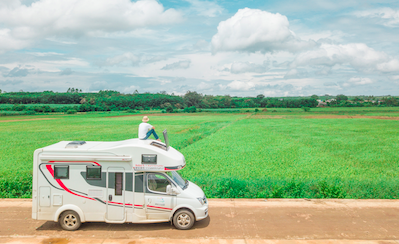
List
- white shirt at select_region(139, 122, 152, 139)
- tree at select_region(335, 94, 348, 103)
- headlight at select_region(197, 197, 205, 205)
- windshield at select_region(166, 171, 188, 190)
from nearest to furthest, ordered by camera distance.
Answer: headlight at select_region(197, 197, 205, 205) < windshield at select_region(166, 171, 188, 190) < white shirt at select_region(139, 122, 152, 139) < tree at select_region(335, 94, 348, 103)

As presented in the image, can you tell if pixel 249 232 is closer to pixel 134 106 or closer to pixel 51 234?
pixel 51 234

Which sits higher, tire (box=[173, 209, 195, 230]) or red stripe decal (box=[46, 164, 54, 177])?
red stripe decal (box=[46, 164, 54, 177])

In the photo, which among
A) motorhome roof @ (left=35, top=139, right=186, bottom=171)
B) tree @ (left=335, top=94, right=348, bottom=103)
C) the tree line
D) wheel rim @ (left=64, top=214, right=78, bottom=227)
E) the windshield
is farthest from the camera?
tree @ (left=335, top=94, right=348, bottom=103)

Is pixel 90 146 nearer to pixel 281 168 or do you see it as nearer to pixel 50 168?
pixel 50 168

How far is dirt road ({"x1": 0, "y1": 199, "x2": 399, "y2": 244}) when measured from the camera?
26.8 ft

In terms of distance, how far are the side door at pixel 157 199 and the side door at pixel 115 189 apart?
0.76 meters

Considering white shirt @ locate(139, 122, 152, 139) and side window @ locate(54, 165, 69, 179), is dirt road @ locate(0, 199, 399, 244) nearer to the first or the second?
side window @ locate(54, 165, 69, 179)

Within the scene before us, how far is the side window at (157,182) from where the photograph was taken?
8516mm

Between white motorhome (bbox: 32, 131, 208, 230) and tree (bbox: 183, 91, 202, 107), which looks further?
tree (bbox: 183, 91, 202, 107)

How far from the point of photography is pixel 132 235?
8375 millimetres

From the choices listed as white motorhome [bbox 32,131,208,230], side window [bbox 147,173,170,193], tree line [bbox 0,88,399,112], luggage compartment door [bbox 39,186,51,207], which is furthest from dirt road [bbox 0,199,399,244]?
tree line [bbox 0,88,399,112]

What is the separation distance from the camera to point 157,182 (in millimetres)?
8625

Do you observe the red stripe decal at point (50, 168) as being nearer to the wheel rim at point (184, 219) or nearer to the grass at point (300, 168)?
the wheel rim at point (184, 219)

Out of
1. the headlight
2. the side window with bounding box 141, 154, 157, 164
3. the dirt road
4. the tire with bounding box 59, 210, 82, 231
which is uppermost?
the side window with bounding box 141, 154, 157, 164
